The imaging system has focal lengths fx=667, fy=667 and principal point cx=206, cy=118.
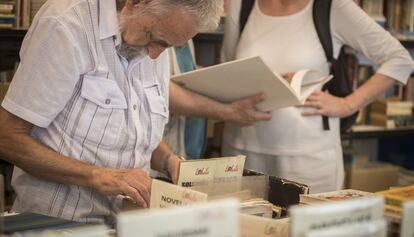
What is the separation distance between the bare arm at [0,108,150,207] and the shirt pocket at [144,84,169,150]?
187 millimetres

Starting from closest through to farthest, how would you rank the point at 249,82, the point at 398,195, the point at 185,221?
the point at 185,221, the point at 398,195, the point at 249,82

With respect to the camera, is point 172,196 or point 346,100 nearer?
point 172,196

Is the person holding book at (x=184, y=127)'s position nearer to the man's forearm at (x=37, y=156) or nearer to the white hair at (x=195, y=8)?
the white hair at (x=195, y=8)

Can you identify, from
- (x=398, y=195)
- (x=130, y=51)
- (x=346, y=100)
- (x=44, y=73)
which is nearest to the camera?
(x=398, y=195)

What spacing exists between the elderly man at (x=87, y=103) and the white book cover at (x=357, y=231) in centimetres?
70

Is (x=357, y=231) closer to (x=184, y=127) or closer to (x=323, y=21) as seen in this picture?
(x=323, y=21)

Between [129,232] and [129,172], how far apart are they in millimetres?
748

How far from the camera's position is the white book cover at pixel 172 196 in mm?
1270

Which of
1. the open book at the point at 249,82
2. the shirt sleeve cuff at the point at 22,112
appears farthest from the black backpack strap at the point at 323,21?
the shirt sleeve cuff at the point at 22,112

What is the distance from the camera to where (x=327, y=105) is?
95.1 inches

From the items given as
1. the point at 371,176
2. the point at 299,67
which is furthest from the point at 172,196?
the point at 371,176

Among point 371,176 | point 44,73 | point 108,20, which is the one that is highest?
point 108,20

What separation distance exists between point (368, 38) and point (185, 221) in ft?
5.71

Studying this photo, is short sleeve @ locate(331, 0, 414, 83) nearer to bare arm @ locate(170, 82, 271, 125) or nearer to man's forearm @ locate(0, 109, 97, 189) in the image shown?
bare arm @ locate(170, 82, 271, 125)
